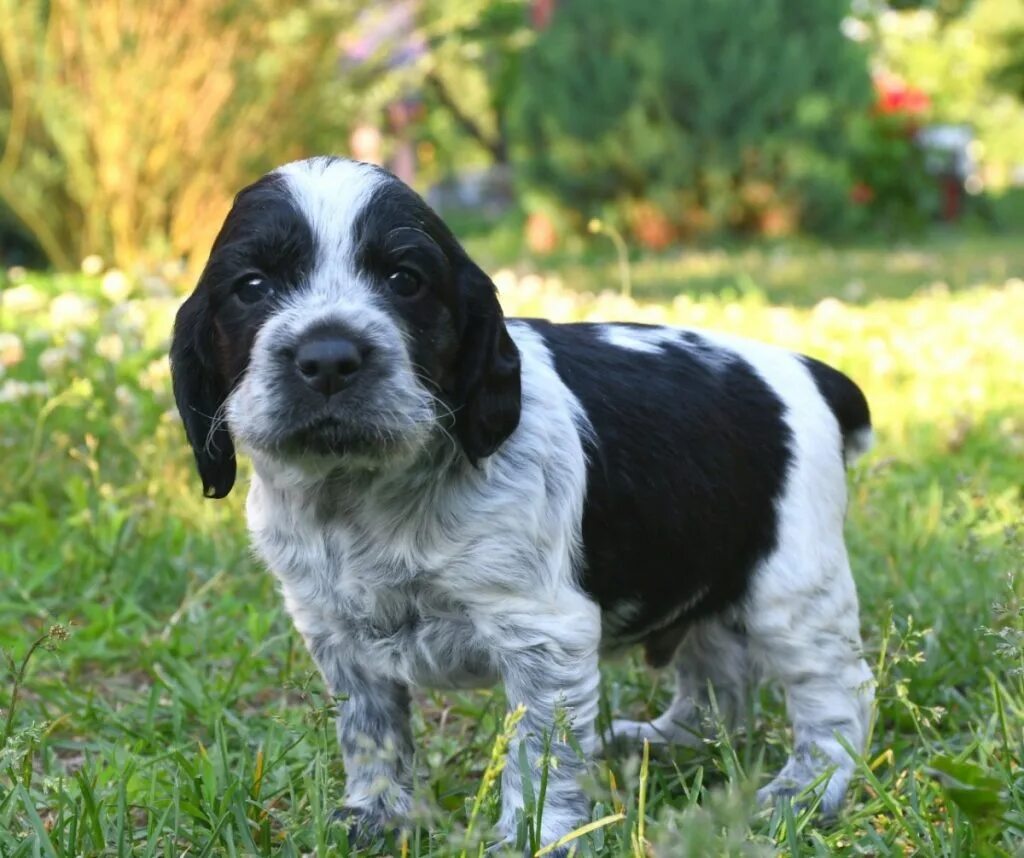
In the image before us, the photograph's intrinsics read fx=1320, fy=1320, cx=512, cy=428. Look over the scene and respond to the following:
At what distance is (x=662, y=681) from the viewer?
143 inches

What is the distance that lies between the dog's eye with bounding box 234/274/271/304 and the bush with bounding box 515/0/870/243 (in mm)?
13730

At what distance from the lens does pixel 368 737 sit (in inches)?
107

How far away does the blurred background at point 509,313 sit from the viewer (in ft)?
8.18

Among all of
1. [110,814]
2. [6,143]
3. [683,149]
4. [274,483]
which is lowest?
[683,149]

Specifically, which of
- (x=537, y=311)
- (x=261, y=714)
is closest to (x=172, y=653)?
(x=261, y=714)

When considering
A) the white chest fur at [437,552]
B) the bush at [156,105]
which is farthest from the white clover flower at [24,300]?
the bush at [156,105]

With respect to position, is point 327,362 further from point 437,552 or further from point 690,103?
point 690,103

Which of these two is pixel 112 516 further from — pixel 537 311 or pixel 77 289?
pixel 77 289

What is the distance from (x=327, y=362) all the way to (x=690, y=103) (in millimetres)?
14299

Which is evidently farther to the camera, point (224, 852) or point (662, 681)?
point (662, 681)

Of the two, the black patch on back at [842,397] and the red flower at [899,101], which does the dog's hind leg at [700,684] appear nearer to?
the black patch on back at [842,397]

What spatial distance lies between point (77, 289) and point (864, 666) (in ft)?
21.4

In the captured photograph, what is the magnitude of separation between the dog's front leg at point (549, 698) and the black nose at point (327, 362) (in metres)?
0.54

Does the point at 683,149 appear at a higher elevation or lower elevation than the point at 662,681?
lower
